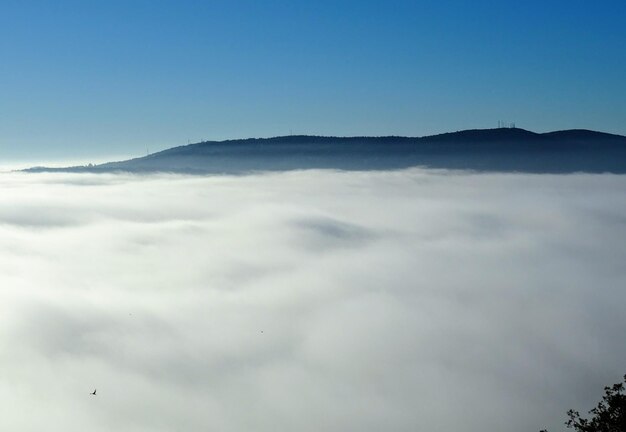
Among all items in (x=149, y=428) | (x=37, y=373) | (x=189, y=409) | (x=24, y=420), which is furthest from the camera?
(x=37, y=373)

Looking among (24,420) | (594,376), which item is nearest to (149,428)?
(24,420)

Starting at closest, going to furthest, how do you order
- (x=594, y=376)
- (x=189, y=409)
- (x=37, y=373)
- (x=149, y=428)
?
(x=149, y=428) < (x=189, y=409) < (x=37, y=373) < (x=594, y=376)

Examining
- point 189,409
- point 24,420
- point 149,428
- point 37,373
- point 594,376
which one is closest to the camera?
point 149,428

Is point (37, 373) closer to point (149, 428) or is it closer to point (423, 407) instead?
point (149, 428)

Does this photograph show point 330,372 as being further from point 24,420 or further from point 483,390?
point 24,420

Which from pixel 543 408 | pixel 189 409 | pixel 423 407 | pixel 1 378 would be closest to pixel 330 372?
pixel 423 407

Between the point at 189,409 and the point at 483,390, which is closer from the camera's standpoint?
the point at 189,409

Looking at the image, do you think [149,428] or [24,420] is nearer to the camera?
[149,428]

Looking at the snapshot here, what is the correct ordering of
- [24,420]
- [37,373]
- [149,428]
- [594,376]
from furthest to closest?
[594,376]
[37,373]
[24,420]
[149,428]
